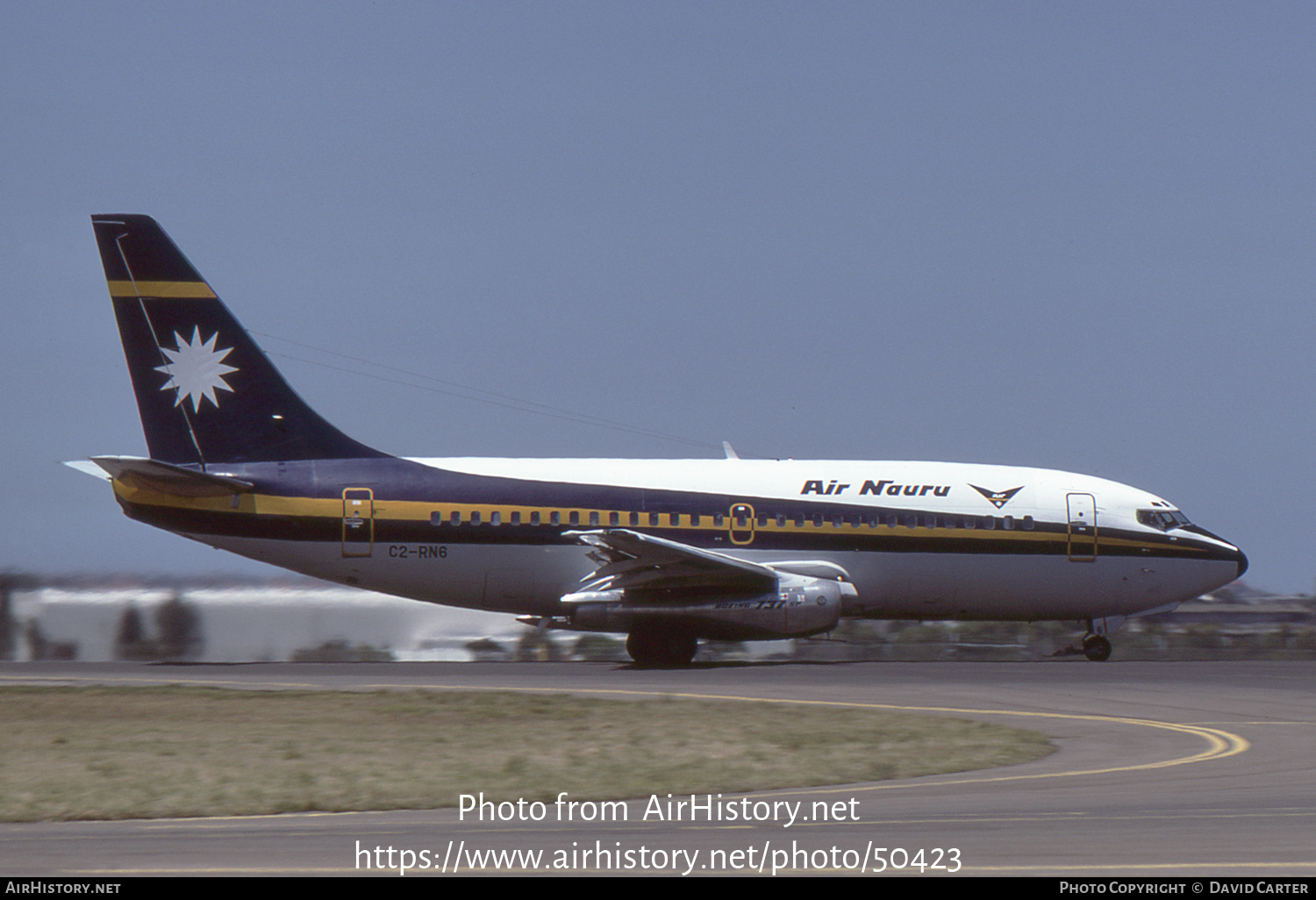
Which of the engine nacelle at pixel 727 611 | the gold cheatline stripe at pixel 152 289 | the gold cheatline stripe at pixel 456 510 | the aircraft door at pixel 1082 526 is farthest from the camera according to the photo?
the aircraft door at pixel 1082 526

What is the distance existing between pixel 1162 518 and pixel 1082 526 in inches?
82.1

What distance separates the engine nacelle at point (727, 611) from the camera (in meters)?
28.6

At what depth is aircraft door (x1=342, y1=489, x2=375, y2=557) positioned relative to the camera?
29.4 m

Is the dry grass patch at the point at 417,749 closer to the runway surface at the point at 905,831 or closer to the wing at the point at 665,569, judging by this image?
the runway surface at the point at 905,831

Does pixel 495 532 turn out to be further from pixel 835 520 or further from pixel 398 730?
pixel 398 730

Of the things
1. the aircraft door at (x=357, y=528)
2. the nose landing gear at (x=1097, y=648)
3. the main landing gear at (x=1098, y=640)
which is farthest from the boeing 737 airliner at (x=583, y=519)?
the nose landing gear at (x=1097, y=648)

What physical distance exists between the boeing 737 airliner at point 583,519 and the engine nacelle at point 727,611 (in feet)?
0.12

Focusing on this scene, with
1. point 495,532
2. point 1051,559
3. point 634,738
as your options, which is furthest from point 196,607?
point 1051,559

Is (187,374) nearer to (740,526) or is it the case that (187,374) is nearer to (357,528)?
(357,528)

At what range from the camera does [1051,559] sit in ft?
102

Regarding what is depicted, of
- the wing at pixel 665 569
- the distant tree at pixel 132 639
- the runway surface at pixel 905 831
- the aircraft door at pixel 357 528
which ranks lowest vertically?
the distant tree at pixel 132 639

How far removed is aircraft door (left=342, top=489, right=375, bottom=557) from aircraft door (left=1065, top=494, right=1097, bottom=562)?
15.1 meters
